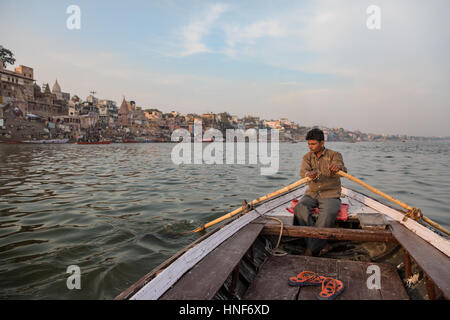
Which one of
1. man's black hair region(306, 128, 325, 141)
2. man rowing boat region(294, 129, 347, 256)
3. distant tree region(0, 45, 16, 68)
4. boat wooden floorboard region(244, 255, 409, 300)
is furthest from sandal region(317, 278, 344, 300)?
distant tree region(0, 45, 16, 68)

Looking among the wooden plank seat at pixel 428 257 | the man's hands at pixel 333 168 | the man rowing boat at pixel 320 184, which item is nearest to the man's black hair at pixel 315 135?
the man rowing boat at pixel 320 184

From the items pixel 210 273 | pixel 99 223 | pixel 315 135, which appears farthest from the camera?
pixel 99 223

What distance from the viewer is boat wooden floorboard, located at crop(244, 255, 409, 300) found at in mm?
2617

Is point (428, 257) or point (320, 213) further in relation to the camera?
point (320, 213)

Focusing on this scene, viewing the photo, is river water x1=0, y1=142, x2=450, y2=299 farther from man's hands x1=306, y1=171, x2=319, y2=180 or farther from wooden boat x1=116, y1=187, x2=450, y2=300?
man's hands x1=306, y1=171, x2=319, y2=180

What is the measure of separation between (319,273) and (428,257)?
43.6 inches

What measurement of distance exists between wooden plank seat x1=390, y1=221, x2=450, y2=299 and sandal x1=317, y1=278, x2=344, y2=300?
2.52ft

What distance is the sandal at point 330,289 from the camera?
253 cm

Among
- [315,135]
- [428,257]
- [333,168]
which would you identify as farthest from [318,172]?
[428,257]

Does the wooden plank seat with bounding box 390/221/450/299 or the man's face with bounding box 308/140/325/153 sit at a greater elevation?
the man's face with bounding box 308/140/325/153

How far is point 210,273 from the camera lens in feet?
7.43

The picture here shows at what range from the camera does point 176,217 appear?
21.4 feet

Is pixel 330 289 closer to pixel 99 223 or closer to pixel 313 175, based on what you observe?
pixel 313 175

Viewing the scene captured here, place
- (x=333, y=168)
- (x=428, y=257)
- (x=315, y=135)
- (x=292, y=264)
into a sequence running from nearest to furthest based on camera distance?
(x=428, y=257), (x=292, y=264), (x=333, y=168), (x=315, y=135)
